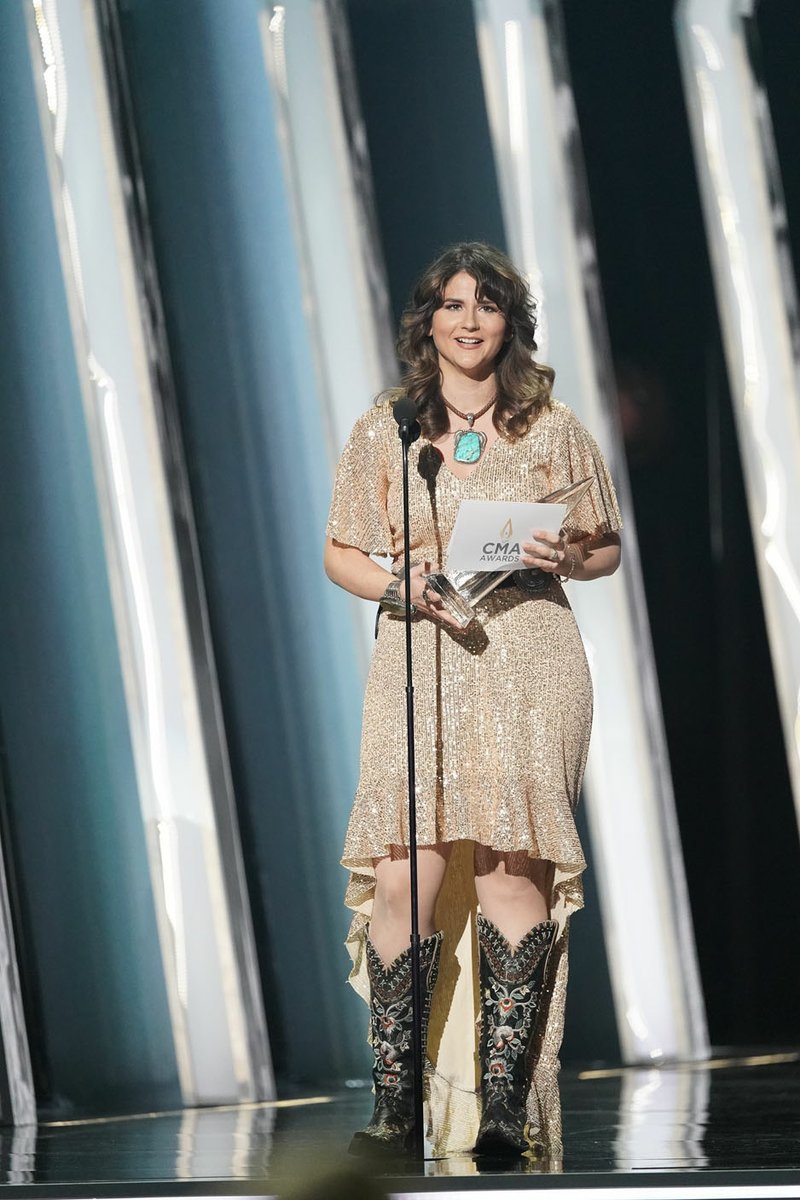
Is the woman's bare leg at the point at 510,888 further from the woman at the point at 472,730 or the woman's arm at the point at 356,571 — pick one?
the woman's arm at the point at 356,571

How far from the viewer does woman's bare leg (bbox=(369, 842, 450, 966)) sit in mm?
2445

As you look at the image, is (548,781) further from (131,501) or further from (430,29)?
(430,29)

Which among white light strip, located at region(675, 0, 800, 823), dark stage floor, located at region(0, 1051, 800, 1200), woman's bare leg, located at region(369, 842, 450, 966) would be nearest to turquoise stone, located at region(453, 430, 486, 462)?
woman's bare leg, located at region(369, 842, 450, 966)

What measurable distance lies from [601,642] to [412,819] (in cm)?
198

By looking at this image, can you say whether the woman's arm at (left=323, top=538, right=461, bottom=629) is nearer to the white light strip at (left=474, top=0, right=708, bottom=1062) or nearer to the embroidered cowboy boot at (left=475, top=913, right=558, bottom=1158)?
the embroidered cowboy boot at (left=475, top=913, right=558, bottom=1158)

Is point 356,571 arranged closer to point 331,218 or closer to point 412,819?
point 412,819

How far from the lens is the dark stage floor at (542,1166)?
1.95 m

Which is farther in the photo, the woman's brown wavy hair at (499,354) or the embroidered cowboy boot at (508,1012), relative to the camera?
the woman's brown wavy hair at (499,354)

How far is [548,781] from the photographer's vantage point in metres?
2.43

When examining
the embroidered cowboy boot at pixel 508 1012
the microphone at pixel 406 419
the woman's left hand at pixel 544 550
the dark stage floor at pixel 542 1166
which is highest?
the microphone at pixel 406 419

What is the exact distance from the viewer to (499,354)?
8.49 ft

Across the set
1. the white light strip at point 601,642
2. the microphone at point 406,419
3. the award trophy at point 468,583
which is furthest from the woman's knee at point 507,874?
the white light strip at point 601,642

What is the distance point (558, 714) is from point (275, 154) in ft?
7.05

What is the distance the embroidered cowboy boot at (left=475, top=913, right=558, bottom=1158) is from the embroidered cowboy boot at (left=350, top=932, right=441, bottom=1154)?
0.10 m
